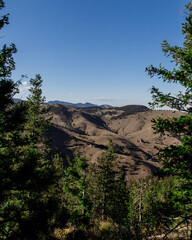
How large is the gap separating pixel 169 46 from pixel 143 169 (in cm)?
12618

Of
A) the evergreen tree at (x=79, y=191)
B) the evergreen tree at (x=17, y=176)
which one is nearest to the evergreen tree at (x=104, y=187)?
the evergreen tree at (x=79, y=191)

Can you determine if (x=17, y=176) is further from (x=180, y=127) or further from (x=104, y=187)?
(x=104, y=187)

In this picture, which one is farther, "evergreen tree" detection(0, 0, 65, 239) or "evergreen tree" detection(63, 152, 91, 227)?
"evergreen tree" detection(63, 152, 91, 227)

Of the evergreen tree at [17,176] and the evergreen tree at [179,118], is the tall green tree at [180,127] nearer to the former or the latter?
the evergreen tree at [179,118]

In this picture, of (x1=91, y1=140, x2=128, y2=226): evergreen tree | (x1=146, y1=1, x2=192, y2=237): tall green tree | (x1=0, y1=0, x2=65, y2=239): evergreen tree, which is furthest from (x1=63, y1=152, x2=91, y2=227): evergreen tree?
(x1=146, y1=1, x2=192, y2=237): tall green tree

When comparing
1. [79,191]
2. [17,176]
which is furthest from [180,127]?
[79,191]

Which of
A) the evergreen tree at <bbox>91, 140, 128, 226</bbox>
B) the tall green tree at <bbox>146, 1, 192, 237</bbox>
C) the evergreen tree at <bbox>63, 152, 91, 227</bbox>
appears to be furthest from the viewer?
the evergreen tree at <bbox>91, 140, 128, 226</bbox>

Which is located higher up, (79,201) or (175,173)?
(175,173)

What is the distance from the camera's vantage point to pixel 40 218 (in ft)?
21.3

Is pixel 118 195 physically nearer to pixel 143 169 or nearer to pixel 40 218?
pixel 40 218

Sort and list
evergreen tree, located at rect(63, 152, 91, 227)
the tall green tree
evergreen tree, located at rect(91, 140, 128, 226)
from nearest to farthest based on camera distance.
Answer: the tall green tree → evergreen tree, located at rect(63, 152, 91, 227) → evergreen tree, located at rect(91, 140, 128, 226)

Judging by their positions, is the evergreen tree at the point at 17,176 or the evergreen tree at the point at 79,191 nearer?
the evergreen tree at the point at 17,176

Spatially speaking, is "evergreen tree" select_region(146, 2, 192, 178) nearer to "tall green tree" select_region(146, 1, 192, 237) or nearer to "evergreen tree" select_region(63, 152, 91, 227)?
"tall green tree" select_region(146, 1, 192, 237)

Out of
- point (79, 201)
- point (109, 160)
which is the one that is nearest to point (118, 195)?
point (109, 160)
